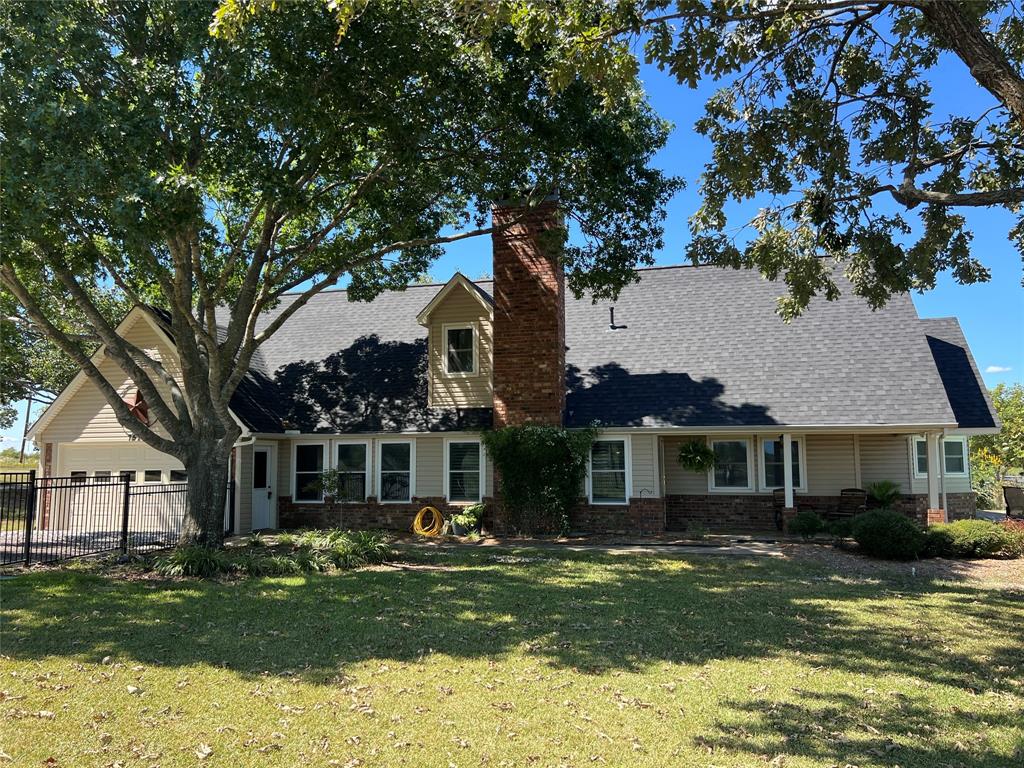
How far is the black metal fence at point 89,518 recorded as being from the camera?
12.7 meters

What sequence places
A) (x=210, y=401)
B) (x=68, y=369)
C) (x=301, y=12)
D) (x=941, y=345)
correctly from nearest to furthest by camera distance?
1. (x=301, y=12)
2. (x=210, y=401)
3. (x=941, y=345)
4. (x=68, y=369)

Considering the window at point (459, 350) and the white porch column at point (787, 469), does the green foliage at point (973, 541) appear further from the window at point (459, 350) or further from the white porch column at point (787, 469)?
the window at point (459, 350)

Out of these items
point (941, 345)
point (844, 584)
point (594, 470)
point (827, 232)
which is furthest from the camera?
point (941, 345)

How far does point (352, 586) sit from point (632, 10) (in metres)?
8.81

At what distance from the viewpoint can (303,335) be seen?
23359mm

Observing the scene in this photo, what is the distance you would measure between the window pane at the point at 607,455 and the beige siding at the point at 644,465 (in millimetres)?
328

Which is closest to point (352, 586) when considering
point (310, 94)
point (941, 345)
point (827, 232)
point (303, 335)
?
point (310, 94)

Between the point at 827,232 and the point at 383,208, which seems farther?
the point at 383,208

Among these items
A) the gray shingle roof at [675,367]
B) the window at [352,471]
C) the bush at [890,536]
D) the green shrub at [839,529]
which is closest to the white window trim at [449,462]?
the gray shingle roof at [675,367]

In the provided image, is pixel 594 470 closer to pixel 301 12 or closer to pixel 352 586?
pixel 352 586

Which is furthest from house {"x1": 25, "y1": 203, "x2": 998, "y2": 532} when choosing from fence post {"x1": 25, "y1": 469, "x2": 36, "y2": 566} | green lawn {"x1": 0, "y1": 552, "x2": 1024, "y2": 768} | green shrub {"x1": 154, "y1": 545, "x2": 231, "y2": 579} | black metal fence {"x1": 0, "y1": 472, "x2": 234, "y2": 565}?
green lawn {"x1": 0, "y1": 552, "x2": 1024, "y2": 768}

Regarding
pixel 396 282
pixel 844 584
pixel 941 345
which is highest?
pixel 396 282

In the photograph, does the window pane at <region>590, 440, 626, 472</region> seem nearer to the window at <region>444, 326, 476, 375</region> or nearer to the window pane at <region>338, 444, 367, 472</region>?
the window at <region>444, 326, 476, 375</region>

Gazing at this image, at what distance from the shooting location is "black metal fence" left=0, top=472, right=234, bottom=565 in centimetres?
1270
